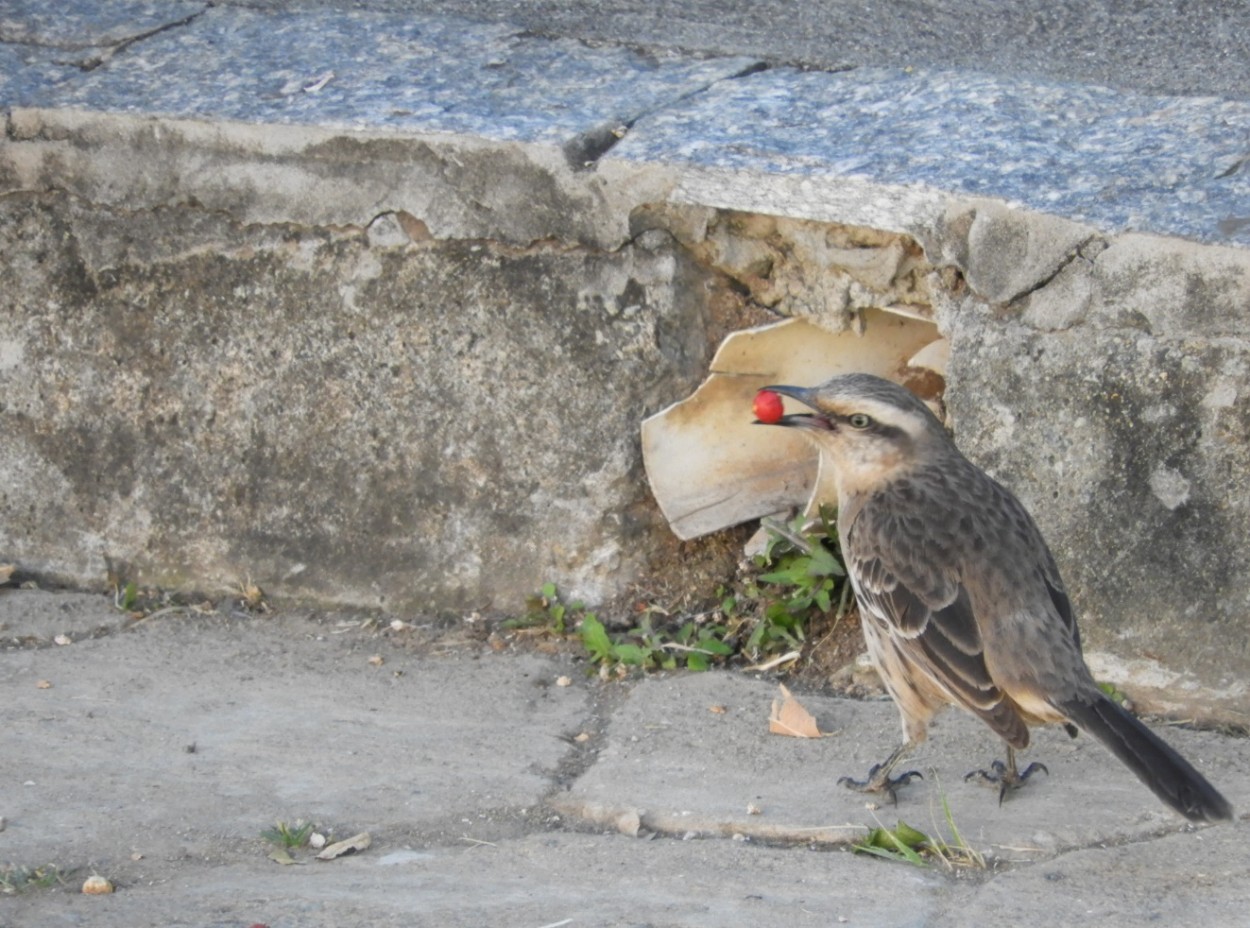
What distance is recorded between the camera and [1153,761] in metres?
3.97

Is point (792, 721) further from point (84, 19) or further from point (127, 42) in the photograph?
point (84, 19)

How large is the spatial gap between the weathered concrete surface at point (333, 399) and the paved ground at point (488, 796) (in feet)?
0.82

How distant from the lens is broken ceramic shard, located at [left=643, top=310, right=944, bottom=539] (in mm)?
5398

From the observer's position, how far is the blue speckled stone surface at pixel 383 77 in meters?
5.37

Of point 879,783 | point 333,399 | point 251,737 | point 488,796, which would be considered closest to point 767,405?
point 879,783

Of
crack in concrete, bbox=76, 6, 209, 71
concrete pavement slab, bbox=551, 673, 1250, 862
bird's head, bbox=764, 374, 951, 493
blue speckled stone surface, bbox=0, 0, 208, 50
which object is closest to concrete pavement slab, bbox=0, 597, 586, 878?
concrete pavement slab, bbox=551, 673, 1250, 862

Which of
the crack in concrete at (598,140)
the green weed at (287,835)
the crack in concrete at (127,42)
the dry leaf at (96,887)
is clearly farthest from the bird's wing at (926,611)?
the crack in concrete at (127,42)

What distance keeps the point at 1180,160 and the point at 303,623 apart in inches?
117

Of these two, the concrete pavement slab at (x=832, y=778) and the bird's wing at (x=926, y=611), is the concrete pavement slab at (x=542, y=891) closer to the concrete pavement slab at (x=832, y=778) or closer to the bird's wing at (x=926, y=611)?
the concrete pavement slab at (x=832, y=778)

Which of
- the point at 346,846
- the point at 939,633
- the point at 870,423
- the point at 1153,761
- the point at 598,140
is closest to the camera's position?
the point at 1153,761

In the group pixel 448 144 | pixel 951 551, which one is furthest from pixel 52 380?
pixel 951 551

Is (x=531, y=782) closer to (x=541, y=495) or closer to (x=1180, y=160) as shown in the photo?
(x=541, y=495)

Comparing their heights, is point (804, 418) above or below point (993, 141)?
below

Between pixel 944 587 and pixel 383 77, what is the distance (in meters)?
2.48
